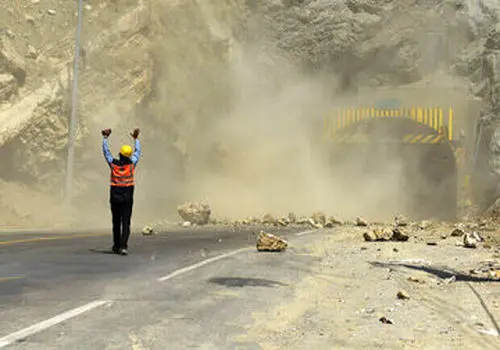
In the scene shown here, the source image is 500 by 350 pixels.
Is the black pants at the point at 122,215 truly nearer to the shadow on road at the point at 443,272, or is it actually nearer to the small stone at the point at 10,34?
the shadow on road at the point at 443,272

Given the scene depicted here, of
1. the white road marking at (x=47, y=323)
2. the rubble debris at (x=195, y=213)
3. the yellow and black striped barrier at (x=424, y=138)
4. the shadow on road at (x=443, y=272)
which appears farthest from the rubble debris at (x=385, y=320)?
the yellow and black striped barrier at (x=424, y=138)

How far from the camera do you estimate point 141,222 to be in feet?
86.1

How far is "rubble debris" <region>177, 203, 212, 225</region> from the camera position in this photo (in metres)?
24.5

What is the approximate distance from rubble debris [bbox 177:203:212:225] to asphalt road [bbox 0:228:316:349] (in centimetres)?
1216

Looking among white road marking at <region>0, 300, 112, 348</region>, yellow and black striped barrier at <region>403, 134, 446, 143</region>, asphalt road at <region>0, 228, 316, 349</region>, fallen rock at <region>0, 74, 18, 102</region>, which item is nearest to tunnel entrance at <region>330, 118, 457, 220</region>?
yellow and black striped barrier at <region>403, 134, 446, 143</region>

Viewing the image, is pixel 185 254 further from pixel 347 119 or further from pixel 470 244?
pixel 347 119

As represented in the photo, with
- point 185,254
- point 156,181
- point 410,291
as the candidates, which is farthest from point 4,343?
point 156,181

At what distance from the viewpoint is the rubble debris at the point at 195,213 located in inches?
966

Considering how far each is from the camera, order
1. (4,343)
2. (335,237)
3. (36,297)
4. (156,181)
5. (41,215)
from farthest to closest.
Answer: (156,181) → (41,215) → (335,237) → (36,297) → (4,343)

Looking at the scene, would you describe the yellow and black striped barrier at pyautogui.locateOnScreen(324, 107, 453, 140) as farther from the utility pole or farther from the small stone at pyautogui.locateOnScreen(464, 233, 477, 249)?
the small stone at pyautogui.locateOnScreen(464, 233, 477, 249)

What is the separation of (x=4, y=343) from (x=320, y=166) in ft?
106

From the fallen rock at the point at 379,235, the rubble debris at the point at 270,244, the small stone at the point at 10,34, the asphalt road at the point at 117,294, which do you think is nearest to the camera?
the asphalt road at the point at 117,294

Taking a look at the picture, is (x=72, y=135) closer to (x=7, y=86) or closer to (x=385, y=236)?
(x=7, y=86)

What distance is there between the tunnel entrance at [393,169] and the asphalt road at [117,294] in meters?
24.4
